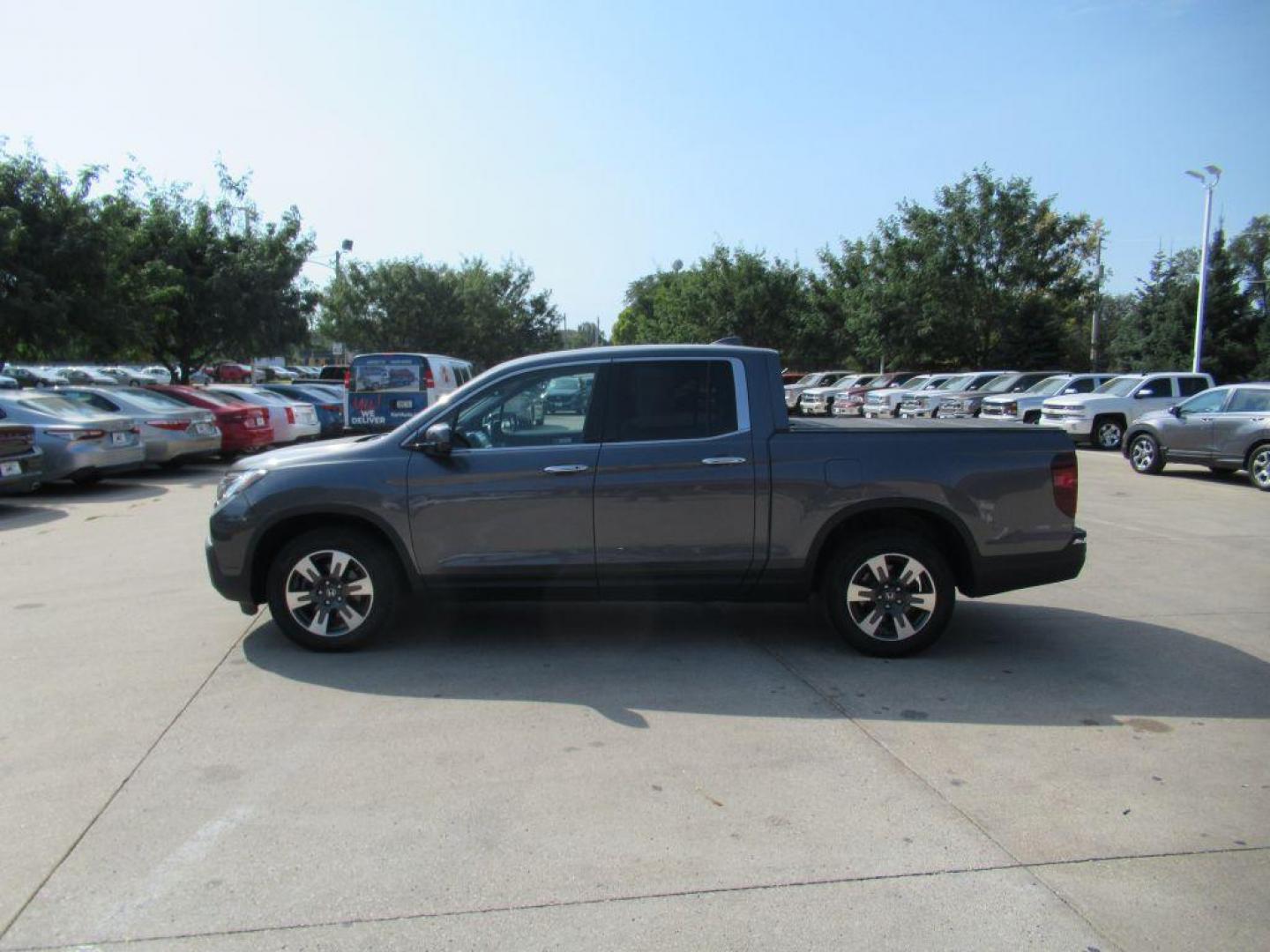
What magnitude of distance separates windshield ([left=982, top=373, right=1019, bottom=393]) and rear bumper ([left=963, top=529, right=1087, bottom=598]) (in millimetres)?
22972

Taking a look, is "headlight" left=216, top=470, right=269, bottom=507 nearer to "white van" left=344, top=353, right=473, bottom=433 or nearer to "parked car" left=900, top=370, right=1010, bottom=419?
"white van" left=344, top=353, right=473, bottom=433

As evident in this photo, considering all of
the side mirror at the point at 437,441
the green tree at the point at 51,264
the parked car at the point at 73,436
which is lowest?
the parked car at the point at 73,436

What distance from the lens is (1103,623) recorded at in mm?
6746

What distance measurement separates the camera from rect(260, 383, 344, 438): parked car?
80.9 feet

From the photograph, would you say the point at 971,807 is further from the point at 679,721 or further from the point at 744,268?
the point at 744,268

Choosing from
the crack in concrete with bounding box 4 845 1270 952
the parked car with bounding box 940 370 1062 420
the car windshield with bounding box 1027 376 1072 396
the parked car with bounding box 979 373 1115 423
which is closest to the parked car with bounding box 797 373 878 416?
the parked car with bounding box 940 370 1062 420

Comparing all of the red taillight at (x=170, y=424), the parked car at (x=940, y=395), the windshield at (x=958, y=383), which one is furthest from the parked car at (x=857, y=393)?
the red taillight at (x=170, y=424)

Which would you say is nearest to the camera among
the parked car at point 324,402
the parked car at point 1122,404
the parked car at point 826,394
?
the parked car at point 1122,404

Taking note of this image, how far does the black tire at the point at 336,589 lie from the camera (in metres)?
5.82

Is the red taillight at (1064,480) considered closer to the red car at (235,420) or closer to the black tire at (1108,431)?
the red car at (235,420)

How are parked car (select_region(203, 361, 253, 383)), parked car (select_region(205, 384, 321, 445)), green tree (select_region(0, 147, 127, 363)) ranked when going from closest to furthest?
1. green tree (select_region(0, 147, 127, 363))
2. parked car (select_region(205, 384, 321, 445))
3. parked car (select_region(203, 361, 253, 383))

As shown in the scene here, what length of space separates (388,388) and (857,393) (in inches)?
738

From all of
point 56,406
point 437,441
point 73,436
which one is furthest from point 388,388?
point 437,441

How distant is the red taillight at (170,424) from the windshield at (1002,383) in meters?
21.1
